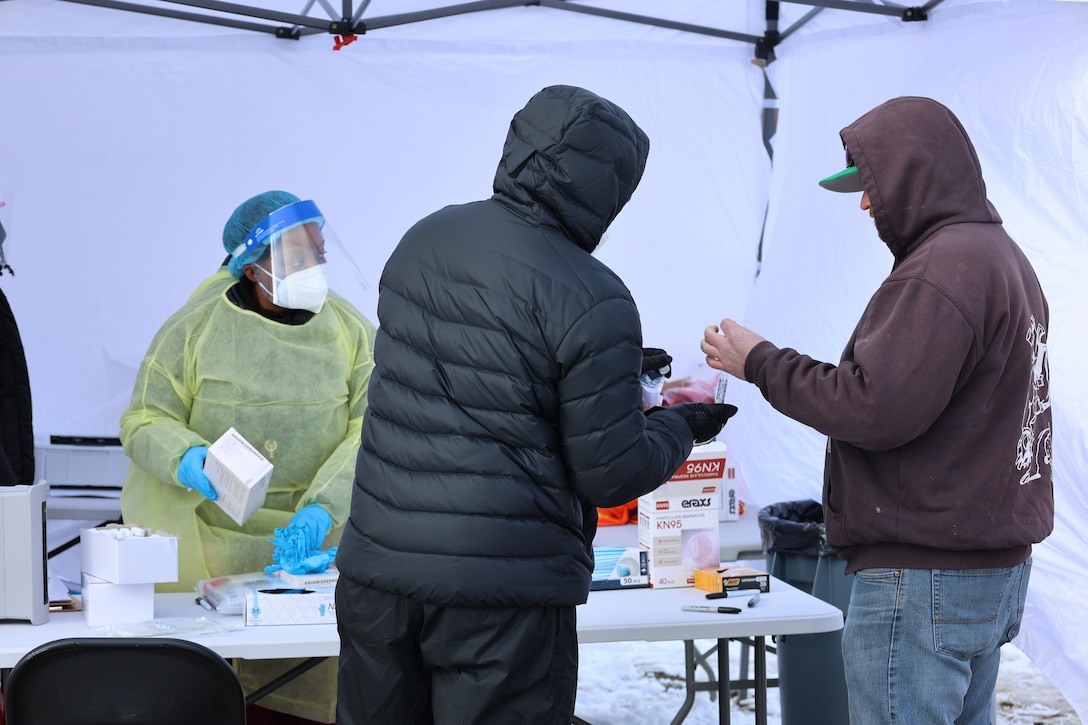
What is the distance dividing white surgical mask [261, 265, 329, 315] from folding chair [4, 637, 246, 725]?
126 cm

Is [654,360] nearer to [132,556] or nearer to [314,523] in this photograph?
[314,523]

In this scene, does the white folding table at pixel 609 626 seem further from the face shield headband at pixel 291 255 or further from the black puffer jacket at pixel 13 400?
the black puffer jacket at pixel 13 400

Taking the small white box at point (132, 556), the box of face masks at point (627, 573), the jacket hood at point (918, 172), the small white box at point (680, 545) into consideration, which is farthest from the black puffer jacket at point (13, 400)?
the jacket hood at point (918, 172)

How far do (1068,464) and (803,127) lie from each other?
2057 millimetres

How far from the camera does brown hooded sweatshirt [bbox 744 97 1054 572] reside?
1735 mm

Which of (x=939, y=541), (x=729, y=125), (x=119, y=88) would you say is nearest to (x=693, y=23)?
(x=729, y=125)

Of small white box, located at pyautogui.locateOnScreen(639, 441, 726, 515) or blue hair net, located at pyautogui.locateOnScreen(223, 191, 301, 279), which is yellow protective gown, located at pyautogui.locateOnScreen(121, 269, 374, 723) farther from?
small white box, located at pyautogui.locateOnScreen(639, 441, 726, 515)

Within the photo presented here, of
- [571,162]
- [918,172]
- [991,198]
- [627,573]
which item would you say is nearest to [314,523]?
[627,573]

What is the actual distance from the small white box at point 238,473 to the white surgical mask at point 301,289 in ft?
1.61

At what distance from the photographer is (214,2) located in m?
4.18

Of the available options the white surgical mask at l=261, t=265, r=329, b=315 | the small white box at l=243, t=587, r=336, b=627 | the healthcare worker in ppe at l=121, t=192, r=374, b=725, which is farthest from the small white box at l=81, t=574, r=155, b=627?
the white surgical mask at l=261, t=265, r=329, b=315

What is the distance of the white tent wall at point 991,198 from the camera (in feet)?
10.5

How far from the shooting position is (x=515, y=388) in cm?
158

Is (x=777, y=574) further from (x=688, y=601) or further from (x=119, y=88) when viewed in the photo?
(x=119, y=88)
